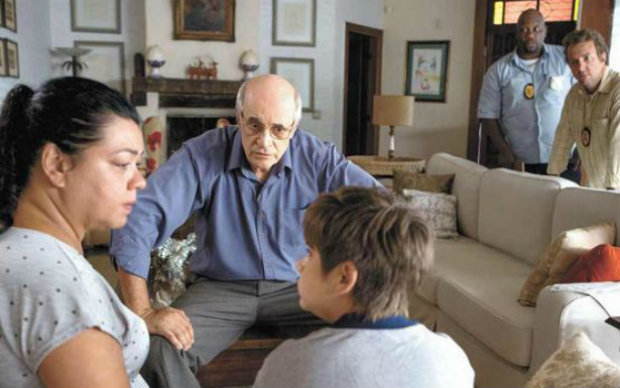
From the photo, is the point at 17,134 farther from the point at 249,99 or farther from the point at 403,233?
the point at 249,99

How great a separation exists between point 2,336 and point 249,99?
1147 millimetres

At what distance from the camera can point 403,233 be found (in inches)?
37.5

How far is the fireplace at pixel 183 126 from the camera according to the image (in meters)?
7.36

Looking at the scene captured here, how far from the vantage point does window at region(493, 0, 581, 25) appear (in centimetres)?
659

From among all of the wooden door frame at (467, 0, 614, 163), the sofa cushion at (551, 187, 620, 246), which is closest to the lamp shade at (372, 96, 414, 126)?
the wooden door frame at (467, 0, 614, 163)

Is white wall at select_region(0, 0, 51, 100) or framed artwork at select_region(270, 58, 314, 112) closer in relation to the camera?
white wall at select_region(0, 0, 51, 100)

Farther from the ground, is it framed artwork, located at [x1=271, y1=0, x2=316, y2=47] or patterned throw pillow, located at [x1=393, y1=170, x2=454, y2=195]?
framed artwork, located at [x1=271, y1=0, x2=316, y2=47]

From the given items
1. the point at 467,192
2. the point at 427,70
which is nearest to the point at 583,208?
the point at 467,192

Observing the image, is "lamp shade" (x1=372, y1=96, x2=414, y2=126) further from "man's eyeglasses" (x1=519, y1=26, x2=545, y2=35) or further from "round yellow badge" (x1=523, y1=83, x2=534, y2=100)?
"man's eyeglasses" (x1=519, y1=26, x2=545, y2=35)

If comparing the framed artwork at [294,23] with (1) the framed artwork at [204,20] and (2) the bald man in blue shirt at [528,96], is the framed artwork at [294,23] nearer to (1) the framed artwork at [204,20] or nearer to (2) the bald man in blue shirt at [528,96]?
(1) the framed artwork at [204,20]

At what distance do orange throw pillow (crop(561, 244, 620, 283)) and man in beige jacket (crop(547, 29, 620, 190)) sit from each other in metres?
0.86

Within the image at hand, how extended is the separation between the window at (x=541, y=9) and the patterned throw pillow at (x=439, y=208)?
376 cm

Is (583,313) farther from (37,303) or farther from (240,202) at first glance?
(37,303)

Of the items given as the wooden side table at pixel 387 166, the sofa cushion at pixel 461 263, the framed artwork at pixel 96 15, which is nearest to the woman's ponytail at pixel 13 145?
the sofa cushion at pixel 461 263
